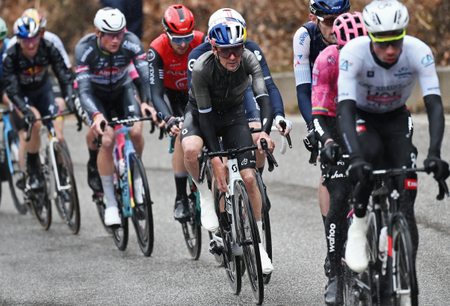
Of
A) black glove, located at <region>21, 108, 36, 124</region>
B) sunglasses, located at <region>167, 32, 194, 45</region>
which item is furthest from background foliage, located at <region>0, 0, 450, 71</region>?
sunglasses, located at <region>167, 32, 194, 45</region>

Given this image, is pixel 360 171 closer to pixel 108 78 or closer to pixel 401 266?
pixel 401 266

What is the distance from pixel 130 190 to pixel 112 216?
21.6 inches

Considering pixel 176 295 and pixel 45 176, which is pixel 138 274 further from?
pixel 45 176

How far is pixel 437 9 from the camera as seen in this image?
14367 mm

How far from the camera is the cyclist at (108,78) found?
7.43 meters

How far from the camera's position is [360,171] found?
390cm

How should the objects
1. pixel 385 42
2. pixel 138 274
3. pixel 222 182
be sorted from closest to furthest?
pixel 385 42, pixel 222 182, pixel 138 274

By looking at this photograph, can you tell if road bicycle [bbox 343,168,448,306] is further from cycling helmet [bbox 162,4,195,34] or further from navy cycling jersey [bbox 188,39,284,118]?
cycling helmet [bbox 162,4,195,34]

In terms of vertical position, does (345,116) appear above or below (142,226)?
above

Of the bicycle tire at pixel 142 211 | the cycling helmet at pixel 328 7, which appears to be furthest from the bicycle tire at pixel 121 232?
the cycling helmet at pixel 328 7

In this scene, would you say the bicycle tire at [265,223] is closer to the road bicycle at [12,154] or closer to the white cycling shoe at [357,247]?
the white cycling shoe at [357,247]

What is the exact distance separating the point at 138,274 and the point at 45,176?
306cm

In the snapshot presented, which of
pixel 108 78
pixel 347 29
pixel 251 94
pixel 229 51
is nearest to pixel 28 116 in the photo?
pixel 108 78

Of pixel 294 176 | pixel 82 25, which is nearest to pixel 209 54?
pixel 294 176
